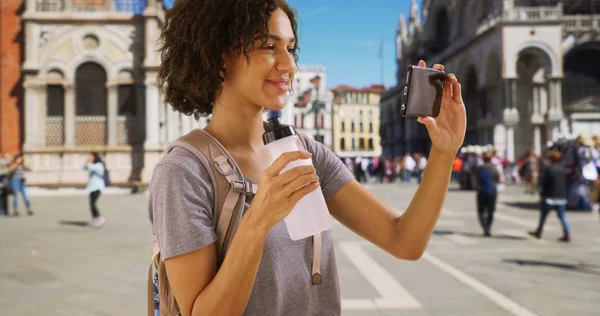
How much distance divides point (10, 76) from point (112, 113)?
4533 mm

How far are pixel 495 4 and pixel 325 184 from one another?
120ft

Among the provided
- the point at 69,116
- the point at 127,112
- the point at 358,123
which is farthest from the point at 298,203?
the point at 358,123

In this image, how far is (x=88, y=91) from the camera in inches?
873

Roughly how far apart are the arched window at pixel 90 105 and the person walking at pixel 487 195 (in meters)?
16.0

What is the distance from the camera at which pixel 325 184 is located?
180cm

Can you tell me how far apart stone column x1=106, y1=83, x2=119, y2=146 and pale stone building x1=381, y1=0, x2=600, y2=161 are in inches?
833

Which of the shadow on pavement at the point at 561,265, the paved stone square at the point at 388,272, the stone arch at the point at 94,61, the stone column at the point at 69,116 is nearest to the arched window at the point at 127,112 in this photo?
the stone arch at the point at 94,61

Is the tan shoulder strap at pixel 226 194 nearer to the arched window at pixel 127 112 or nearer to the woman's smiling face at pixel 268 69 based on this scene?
the woman's smiling face at pixel 268 69

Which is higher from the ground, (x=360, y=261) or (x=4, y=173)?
(x=4, y=173)

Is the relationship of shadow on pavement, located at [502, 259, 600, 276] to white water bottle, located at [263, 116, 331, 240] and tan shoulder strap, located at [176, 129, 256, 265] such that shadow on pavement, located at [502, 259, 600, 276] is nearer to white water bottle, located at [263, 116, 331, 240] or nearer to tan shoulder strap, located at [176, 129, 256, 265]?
white water bottle, located at [263, 116, 331, 240]

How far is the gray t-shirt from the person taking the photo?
132 centimetres

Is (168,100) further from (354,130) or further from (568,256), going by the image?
(354,130)

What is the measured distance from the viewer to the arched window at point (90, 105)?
22000 millimetres

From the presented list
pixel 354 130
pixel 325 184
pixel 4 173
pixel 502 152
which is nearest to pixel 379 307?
pixel 325 184
